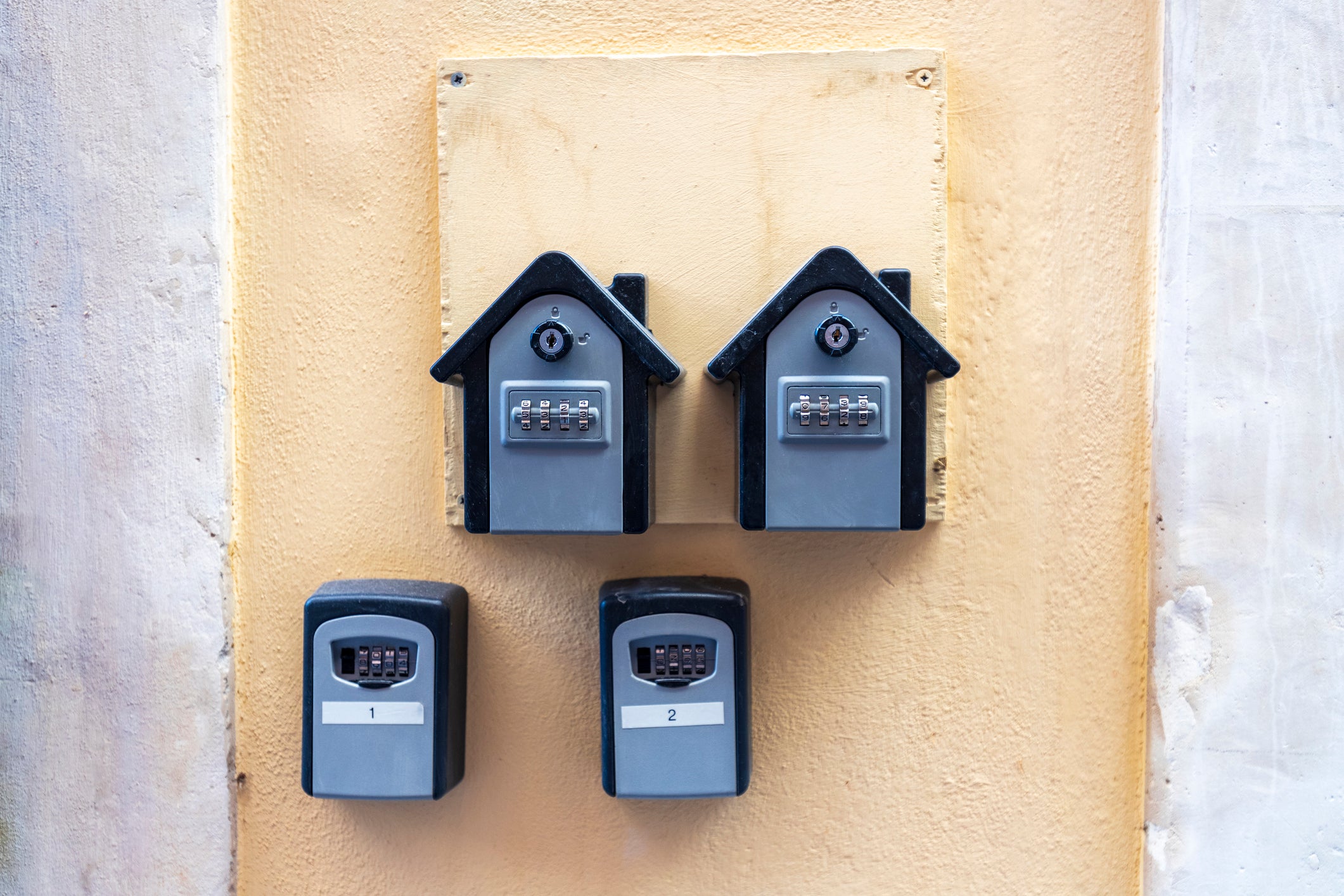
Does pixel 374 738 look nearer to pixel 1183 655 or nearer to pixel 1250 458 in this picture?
pixel 1183 655

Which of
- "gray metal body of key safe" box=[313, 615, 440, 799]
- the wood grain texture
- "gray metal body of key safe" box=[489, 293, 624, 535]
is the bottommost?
"gray metal body of key safe" box=[313, 615, 440, 799]

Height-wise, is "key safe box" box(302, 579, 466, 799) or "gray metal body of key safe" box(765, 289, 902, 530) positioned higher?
"gray metal body of key safe" box(765, 289, 902, 530)

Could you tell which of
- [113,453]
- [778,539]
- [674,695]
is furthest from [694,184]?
[113,453]

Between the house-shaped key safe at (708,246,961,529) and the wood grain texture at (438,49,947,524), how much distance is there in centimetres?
14

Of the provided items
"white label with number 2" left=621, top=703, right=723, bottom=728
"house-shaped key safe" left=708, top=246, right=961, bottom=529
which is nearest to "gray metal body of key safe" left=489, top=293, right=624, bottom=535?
"house-shaped key safe" left=708, top=246, right=961, bottom=529

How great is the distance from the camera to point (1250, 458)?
1.04 m

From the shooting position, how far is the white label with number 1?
999 millimetres

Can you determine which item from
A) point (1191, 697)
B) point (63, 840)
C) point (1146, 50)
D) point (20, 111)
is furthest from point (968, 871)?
point (20, 111)

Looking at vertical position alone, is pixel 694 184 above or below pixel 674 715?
above

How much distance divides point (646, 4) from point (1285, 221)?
0.93 m

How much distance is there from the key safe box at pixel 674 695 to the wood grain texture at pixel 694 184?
0.16 metres

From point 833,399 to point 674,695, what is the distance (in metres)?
0.43

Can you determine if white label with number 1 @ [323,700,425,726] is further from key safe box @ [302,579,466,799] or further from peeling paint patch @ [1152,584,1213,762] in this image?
peeling paint patch @ [1152,584,1213,762]

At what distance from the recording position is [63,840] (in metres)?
1.11
